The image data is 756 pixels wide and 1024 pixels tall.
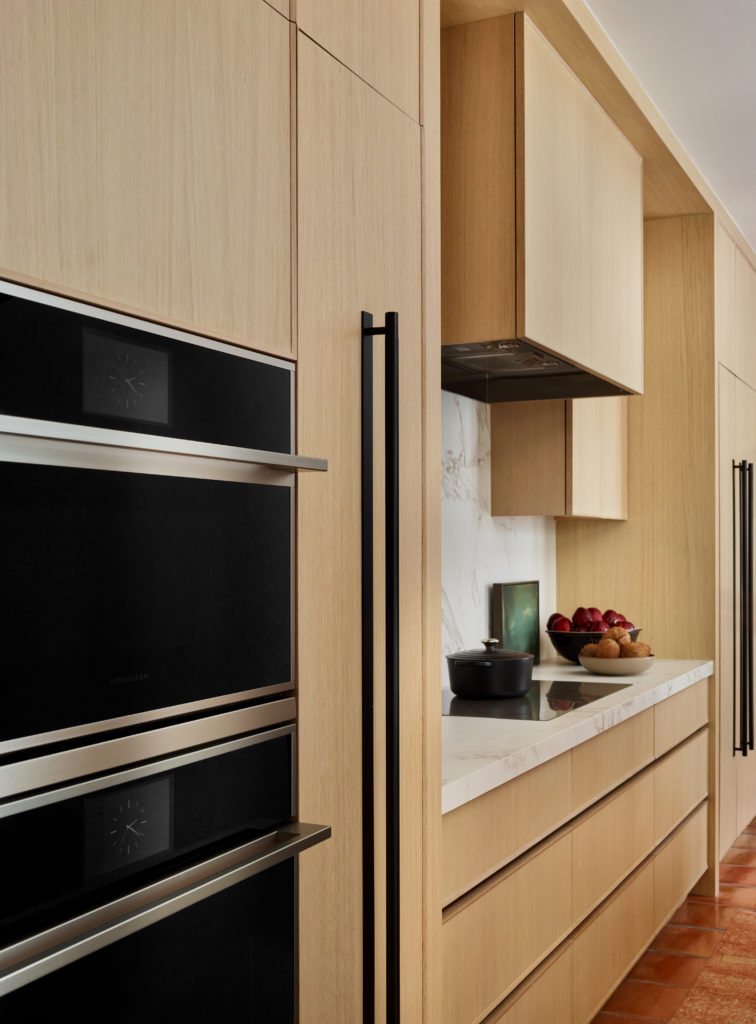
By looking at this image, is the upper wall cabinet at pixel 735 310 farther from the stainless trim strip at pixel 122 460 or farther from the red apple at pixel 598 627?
the stainless trim strip at pixel 122 460

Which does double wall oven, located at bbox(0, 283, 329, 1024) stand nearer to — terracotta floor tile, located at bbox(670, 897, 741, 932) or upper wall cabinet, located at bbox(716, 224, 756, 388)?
terracotta floor tile, located at bbox(670, 897, 741, 932)

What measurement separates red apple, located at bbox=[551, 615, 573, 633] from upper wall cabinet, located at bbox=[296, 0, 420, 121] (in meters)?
2.36

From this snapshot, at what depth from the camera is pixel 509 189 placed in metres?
2.58

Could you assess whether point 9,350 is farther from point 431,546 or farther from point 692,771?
point 692,771

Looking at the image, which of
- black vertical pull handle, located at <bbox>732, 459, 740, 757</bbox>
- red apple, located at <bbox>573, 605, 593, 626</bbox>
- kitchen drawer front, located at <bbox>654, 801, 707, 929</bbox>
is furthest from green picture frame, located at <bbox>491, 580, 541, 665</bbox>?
black vertical pull handle, located at <bbox>732, 459, 740, 757</bbox>

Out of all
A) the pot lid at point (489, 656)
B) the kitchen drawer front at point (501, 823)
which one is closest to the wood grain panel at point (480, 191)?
the pot lid at point (489, 656)

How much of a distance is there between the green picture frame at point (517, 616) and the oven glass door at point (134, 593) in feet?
7.50

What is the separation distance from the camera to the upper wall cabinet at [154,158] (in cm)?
102

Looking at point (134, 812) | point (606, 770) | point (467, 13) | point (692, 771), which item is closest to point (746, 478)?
point (692, 771)

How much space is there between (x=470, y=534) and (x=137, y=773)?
2.46 meters

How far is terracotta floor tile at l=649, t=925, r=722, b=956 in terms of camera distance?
342cm

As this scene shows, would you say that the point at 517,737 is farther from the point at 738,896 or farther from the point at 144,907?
the point at 738,896

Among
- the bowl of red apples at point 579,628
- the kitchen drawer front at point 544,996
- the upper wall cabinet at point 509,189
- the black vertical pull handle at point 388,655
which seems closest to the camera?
the black vertical pull handle at point 388,655

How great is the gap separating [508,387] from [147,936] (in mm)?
2399
